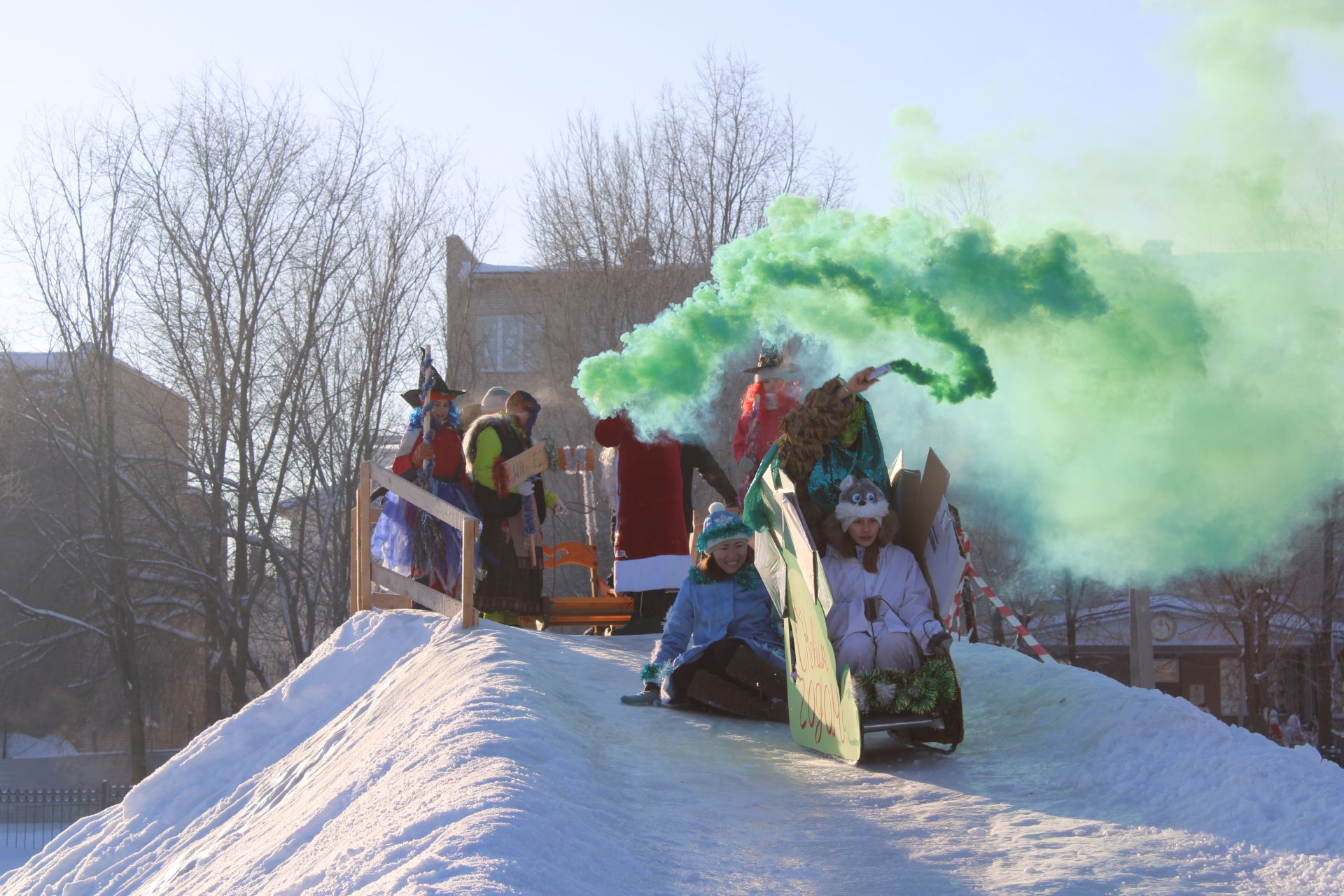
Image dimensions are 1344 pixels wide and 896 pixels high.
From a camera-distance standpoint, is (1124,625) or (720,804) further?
(1124,625)


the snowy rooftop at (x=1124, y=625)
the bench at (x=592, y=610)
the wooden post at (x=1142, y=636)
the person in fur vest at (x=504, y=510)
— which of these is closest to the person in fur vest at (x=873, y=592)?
the person in fur vest at (x=504, y=510)

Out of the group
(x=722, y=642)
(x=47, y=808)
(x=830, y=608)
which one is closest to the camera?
(x=830, y=608)

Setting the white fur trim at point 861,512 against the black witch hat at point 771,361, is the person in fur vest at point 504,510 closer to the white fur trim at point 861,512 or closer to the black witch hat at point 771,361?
the black witch hat at point 771,361

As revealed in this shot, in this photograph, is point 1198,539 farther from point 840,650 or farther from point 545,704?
point 545,704

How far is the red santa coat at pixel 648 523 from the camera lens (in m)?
10.9

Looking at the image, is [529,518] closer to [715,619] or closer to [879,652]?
[715,619]

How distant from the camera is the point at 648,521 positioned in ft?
35.7

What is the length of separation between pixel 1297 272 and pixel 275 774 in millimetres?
7729

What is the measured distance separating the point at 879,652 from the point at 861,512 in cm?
69

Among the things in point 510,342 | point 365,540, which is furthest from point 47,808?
point 365,540

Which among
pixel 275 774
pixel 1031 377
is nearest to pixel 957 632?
pixel 1031 377

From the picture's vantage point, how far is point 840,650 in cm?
623

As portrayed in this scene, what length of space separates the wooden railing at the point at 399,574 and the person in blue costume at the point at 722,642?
1770mm

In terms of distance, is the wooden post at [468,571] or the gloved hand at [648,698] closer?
the gloved hand at [648,698]
